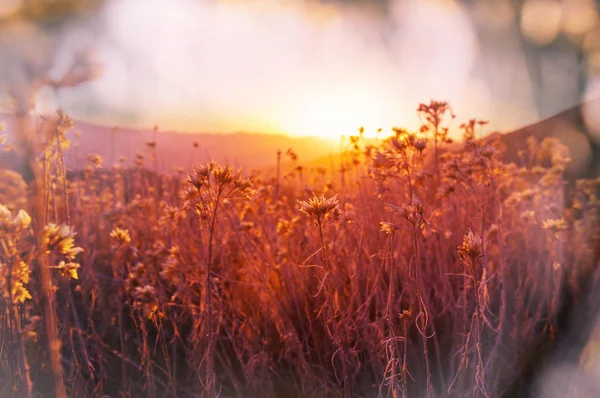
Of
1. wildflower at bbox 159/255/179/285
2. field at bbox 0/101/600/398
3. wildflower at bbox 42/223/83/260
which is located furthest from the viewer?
wildflower at bbox 159/255/179/285

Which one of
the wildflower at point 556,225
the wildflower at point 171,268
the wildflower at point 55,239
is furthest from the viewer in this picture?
the wildflower at point 556,225

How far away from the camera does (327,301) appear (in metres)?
1.36

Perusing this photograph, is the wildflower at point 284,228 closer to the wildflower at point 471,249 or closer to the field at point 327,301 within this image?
the field at point 327,301

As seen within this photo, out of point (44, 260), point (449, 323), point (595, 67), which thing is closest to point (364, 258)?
point (449, 323)

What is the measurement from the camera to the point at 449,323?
1725 millimetres

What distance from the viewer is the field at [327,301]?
3.92ft

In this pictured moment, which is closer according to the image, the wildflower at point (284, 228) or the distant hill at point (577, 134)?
the wildflower at point (284, 228)

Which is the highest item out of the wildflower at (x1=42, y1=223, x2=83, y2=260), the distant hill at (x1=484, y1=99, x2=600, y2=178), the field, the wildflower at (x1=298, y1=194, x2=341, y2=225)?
the distant hill at (x1=484, y1=99, x2=600, y2=178)

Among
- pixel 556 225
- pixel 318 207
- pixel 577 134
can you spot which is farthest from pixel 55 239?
pixel 577 134

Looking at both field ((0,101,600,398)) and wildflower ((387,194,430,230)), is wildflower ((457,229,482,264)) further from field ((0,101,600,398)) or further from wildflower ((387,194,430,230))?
wildflower ((387,194,430,230))

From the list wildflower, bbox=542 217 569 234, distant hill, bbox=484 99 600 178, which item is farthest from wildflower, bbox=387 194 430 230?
distant hill, bbox=484 99 600 178

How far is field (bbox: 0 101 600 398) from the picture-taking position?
1.19 metres

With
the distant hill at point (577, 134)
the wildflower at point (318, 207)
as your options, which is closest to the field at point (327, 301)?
the wildflower at point (318, 207)

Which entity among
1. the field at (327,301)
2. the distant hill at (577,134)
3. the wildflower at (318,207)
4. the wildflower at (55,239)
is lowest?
the field at (327,301)
